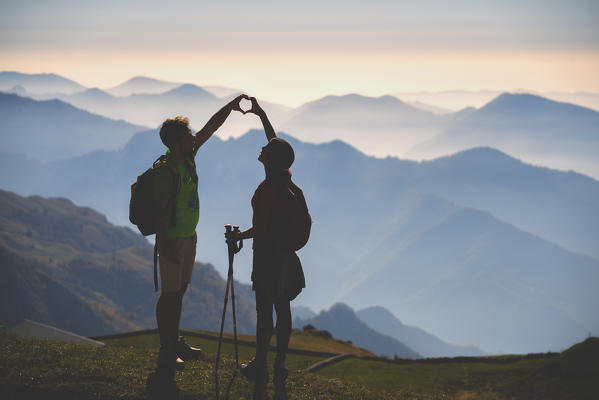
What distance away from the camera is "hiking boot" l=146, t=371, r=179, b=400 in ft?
27.2

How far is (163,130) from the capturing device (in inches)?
311

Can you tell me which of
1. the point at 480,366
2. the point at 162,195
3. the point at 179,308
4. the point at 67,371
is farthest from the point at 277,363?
the point at 480,366

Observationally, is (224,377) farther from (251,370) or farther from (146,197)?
(146,197)

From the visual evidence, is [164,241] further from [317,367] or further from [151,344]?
[151,344]

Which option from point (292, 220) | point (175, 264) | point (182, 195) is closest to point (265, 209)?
point (292, 220)

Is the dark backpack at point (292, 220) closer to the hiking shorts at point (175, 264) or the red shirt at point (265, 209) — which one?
the red shirt at point (265, 209)

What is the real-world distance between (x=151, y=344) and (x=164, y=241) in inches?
682

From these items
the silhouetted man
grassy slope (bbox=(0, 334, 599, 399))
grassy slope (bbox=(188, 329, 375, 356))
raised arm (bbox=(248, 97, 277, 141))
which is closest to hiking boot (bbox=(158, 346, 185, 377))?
the silhouetted man

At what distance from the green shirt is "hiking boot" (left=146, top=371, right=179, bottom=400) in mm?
2373

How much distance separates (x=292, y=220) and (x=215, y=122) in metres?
→ 2.56

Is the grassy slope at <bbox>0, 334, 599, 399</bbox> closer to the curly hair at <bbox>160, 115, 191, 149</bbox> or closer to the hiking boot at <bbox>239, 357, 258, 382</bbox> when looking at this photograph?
the hiking boot at <bbox>239, 357, 258, 382</bbox>

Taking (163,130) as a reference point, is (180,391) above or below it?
below

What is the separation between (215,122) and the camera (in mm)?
9047

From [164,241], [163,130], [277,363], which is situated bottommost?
[277,363]
